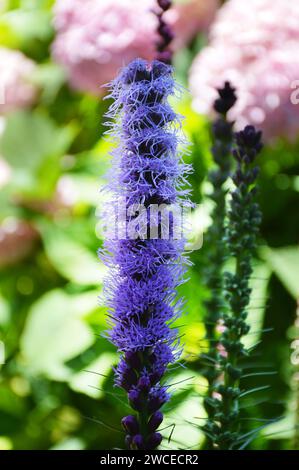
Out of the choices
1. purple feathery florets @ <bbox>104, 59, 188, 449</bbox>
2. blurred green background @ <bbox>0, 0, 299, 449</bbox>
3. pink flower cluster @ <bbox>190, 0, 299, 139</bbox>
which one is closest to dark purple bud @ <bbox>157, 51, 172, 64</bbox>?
purple feathery florets @ <bbox>104, 59, 188, 449</bbox>

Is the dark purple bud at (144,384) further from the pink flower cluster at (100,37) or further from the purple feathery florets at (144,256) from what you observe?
the pink flower cluster at (100,37)

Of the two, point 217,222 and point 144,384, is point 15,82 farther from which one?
point 144,384

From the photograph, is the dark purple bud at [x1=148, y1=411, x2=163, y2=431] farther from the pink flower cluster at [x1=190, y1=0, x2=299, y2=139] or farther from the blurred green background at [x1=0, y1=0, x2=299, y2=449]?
the pink flower cluster at [x1=190, y1=0, x2=299, y2=139]

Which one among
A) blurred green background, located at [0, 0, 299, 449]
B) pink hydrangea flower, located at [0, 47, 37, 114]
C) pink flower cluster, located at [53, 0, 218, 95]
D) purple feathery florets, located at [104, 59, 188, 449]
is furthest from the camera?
pink hydrangea flower, located at [0, 47, 37, 114]

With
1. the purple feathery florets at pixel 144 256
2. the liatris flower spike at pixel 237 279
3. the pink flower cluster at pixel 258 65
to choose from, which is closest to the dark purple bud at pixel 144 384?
the purple feathery florets at pixel 144 256

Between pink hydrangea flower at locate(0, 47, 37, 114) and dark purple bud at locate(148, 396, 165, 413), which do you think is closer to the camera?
dark purple bud at locate(148, 396, 165, 413)

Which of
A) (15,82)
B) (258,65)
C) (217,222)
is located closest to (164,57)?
(217,222)

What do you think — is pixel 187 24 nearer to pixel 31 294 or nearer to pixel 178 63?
pixel 178 63
